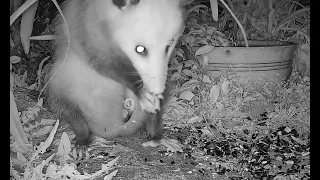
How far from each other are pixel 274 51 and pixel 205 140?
31cm

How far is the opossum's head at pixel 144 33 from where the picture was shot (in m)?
1.08

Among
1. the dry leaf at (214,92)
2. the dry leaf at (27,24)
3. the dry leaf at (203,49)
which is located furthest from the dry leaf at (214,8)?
the dry leaf at (27,24)

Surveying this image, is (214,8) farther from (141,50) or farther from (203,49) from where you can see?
(141,50)

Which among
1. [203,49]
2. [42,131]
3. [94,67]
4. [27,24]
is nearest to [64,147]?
[42,131]

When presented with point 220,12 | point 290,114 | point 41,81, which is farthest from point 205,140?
point 41,81

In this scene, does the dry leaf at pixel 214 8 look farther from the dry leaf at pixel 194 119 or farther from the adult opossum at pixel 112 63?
the dry leaf at pixel 194 119

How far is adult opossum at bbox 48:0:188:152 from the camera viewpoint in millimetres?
1085

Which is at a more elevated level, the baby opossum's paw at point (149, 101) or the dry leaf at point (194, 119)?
the baby opossum's paw at point (149, 101)

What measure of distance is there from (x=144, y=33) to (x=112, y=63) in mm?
114

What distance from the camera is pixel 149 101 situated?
A: 1.13 meters

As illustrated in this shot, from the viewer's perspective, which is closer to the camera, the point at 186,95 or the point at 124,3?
the point at 124,3
